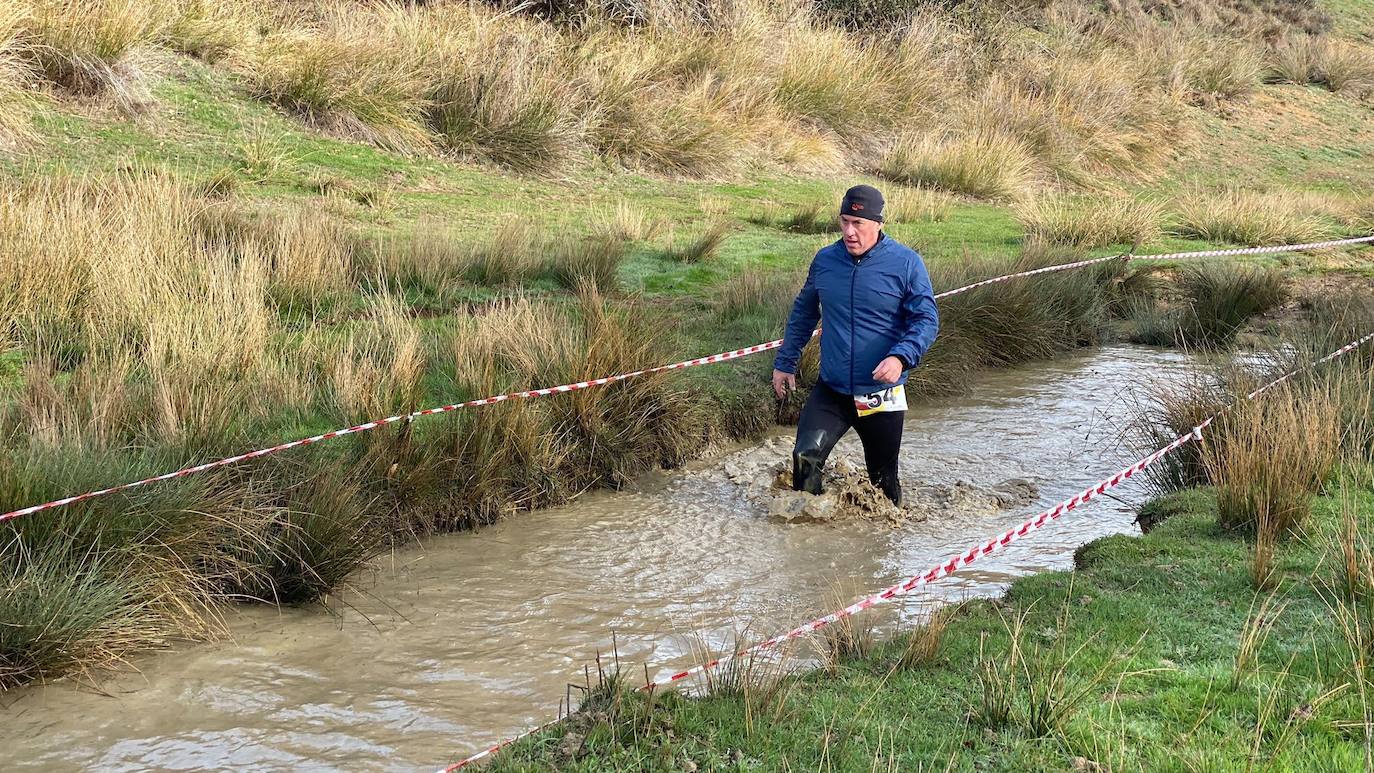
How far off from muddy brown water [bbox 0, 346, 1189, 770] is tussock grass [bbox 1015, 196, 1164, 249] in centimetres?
600

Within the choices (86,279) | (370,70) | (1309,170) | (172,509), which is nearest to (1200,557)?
(172,509)

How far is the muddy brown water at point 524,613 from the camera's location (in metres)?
Result: 4.68

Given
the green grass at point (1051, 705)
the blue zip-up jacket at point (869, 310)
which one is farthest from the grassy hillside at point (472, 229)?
the green grass at point (1051, 705)

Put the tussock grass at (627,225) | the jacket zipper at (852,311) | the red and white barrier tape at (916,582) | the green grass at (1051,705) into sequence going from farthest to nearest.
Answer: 1. the tussock grass at (627,225)
2. the jacket zipper at (852,311)
3. the red and white barrier tape at (916,582)
4. the green grass at (1051,705)

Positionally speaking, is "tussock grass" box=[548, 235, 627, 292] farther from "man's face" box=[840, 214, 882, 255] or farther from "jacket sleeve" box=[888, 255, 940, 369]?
"jacket sleeve" box=[888, 255, 940, 369]

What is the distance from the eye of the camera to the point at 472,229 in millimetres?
12562

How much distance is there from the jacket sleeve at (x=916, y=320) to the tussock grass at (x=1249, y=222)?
408 inches

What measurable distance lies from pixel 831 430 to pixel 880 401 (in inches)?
14.8

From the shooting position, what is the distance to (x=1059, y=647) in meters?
4.49

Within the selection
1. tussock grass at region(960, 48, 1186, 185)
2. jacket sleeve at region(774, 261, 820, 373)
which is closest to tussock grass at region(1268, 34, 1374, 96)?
tussock grass at region(960, 48, 1186, 185)

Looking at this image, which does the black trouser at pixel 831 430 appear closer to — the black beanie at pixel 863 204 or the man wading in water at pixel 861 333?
the man wading in water at pixel 861 333

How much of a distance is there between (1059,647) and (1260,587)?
1.20 m

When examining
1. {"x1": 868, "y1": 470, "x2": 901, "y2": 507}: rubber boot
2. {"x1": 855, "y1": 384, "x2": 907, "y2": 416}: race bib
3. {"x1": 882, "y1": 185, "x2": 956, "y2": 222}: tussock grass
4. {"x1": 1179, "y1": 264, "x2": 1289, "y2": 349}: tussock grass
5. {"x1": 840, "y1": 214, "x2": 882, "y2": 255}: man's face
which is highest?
{"x1": 840, "y1": 214, "x2": 882, "y2": 255}: man's face

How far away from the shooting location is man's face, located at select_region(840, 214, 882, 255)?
661 cm
